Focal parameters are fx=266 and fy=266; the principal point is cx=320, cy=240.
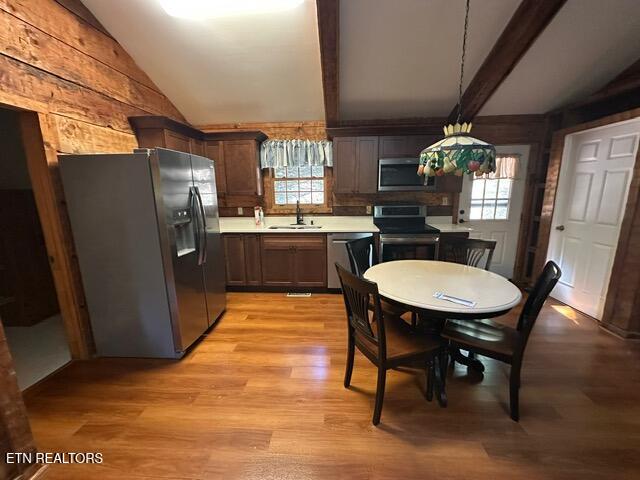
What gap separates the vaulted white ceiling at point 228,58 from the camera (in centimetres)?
238

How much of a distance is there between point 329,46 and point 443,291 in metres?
2.31

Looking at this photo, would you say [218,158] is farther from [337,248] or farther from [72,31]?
[337,248]

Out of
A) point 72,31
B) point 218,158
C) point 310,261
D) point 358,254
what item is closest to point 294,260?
point 310,261

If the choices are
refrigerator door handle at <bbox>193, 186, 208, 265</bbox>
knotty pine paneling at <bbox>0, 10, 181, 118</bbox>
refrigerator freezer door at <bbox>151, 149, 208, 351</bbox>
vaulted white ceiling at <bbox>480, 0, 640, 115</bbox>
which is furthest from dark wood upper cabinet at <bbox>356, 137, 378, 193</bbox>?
knotty pine paneling at <bbox>0, 10, 181, 118</bbox>

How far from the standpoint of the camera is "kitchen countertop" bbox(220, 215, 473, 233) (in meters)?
3.40

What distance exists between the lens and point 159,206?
1996 millimetres

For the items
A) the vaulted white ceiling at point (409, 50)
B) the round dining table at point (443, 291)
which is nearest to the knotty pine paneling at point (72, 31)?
the vaulted white ceiling at point (409, 50)

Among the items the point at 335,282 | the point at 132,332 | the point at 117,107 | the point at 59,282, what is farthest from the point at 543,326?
the point at 117,107

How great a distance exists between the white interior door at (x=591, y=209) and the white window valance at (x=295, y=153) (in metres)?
2.90

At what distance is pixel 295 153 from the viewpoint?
3748mm

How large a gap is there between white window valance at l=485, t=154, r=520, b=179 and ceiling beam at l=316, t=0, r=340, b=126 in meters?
2.37

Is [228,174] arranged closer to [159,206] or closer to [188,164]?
[188,164]

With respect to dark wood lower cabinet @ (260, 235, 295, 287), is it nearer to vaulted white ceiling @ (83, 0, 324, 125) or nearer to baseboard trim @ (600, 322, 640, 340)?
vaulted white ceiling @ (83, 0, 324, 125)

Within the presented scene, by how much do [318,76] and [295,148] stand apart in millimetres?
969
